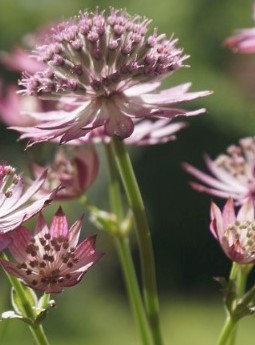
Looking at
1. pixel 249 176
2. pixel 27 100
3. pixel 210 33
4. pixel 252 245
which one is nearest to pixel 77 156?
pixel 249 176

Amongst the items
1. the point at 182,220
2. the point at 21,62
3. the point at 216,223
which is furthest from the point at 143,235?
the point at 182,220

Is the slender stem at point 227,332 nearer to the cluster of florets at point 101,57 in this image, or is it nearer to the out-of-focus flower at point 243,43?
the cluster of florets at point 101,57

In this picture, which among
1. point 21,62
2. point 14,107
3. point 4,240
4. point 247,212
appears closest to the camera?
point 4,240

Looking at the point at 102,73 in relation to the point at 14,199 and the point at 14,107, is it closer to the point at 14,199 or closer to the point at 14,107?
the point at 14,199

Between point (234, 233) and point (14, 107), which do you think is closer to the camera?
point (234, 233)

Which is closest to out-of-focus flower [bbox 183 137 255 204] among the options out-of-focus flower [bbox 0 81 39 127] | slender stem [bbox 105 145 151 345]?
slender stem [bbox 105 145 151 345]

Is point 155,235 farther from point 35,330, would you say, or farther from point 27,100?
point 35,330
